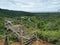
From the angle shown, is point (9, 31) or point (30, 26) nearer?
point (9, 31)

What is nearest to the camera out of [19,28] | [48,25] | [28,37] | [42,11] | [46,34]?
[42,11]

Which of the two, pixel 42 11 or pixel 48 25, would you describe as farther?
pixel 48 25

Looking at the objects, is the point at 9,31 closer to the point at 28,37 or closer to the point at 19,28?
the point at 19,28

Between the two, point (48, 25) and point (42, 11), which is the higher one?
point (42, 11)

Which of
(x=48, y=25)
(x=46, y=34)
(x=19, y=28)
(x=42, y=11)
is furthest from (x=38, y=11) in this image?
(x=48, y=25)

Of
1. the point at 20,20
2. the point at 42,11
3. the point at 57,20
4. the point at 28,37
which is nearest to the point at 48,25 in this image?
the point at 57,20

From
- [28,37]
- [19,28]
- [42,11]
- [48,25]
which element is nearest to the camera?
[42,11]

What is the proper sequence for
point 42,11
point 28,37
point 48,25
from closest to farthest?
point 42,11, point 28,37, point 48,25

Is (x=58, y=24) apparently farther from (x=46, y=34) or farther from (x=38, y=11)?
(x=38, y=11)

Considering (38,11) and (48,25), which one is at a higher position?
(38,11)
